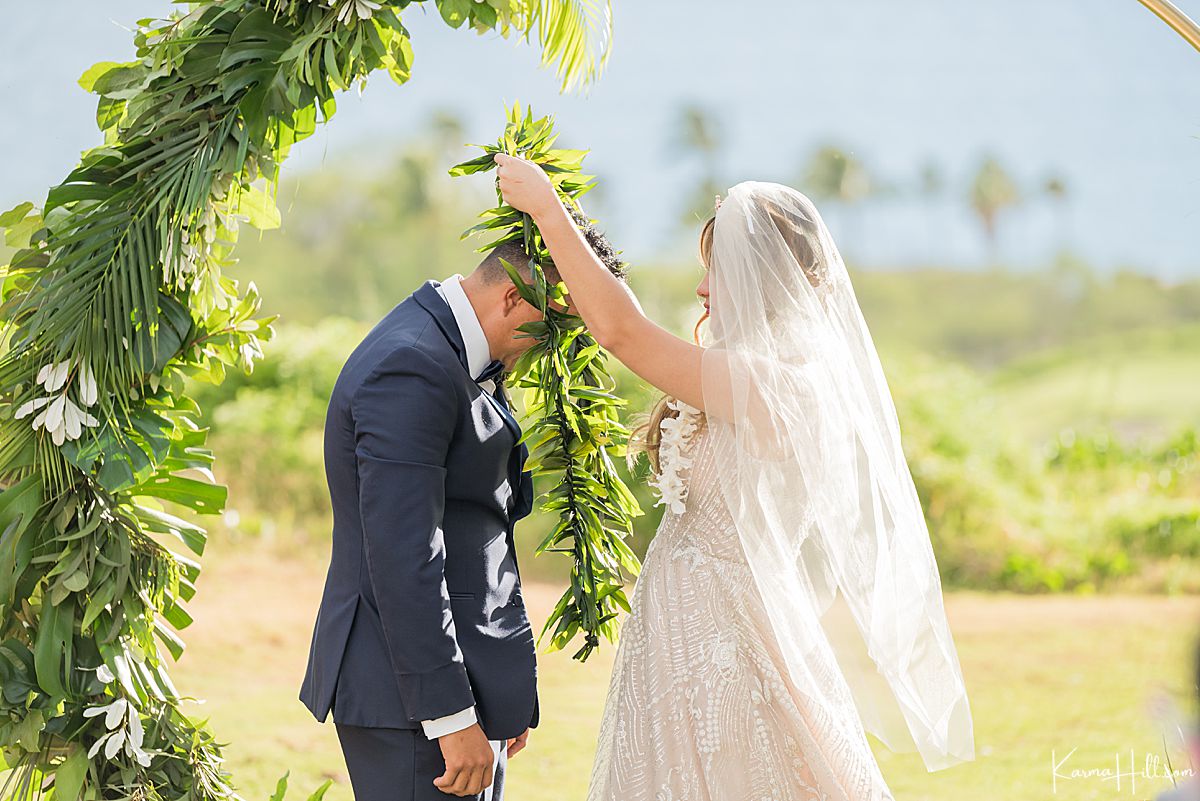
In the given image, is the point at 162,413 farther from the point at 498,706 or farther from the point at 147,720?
the point at 498,706

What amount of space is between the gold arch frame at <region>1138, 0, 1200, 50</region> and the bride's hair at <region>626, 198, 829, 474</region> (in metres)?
1.57

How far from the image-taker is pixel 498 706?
2443mm

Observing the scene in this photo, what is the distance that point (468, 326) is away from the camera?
8.02 ft

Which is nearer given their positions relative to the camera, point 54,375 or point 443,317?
point 443,317

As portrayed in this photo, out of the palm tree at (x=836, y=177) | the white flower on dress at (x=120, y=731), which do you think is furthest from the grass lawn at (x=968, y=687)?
the palm tree at (x=836, y=177)

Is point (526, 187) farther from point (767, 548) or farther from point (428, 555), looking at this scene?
point (767, 548)

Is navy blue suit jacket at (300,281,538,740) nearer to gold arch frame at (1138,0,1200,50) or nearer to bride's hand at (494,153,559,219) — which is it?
bride's hand at (494,153,559,219)

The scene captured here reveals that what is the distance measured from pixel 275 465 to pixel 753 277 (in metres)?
8.89

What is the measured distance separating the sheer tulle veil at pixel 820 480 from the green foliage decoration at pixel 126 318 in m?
0.85

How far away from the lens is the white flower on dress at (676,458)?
270 centimetres

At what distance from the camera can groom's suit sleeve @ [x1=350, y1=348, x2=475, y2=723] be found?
219 cm

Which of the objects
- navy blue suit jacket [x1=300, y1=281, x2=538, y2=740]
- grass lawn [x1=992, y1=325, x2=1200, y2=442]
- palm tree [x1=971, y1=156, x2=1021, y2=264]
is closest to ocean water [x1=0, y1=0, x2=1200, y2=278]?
palm tree [x1=971, y1=156, x2=1021, y2=264]

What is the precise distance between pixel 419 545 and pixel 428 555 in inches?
1.2

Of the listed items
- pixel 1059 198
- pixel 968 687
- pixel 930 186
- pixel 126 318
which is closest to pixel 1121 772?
pixel 968 687
